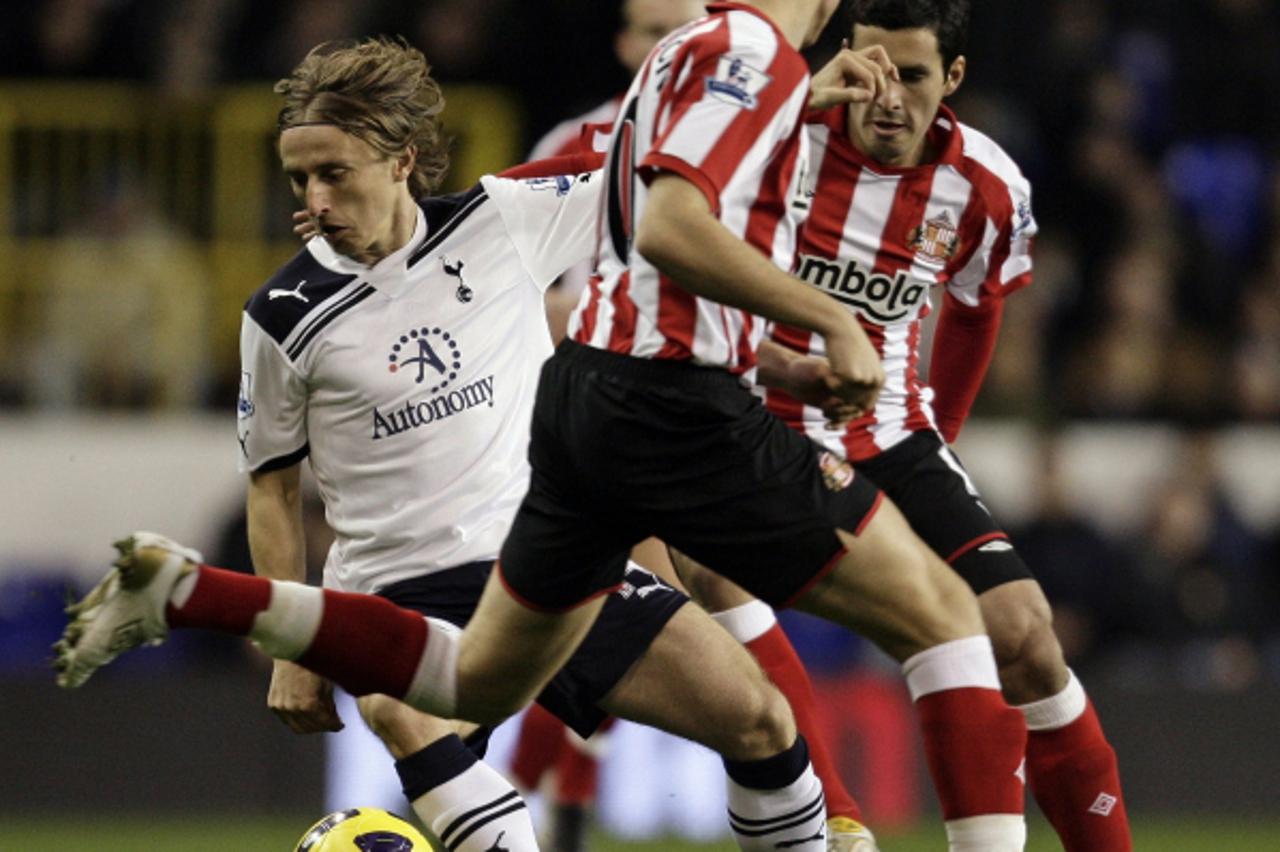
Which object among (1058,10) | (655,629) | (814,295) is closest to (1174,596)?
(1058,10)

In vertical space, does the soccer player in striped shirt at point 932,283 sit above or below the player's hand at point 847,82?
below

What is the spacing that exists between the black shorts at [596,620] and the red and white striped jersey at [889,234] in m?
0.69

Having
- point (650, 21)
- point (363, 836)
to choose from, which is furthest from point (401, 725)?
point (650, 21)

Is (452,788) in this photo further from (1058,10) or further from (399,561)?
(1058,10)

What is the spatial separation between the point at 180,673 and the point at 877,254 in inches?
216

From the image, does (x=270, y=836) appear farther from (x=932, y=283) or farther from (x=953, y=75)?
(x=953, y=75)

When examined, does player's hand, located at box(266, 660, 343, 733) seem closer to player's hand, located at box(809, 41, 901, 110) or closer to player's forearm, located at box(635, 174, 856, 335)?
player's forearm, located at box(635, 174, 856, 335)

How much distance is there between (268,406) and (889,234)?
155 cm

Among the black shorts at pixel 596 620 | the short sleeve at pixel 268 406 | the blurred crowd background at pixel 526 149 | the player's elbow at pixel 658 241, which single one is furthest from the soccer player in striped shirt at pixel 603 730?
the blurred crowd background at pixel 526 149

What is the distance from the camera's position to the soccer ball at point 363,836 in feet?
18.4

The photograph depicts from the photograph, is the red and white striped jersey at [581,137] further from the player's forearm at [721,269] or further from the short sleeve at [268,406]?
the player's forearm at [721,269]

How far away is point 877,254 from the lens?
5.78 meters

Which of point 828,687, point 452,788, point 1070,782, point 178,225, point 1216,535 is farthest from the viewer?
point 178,225

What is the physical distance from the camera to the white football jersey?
5430 mm
